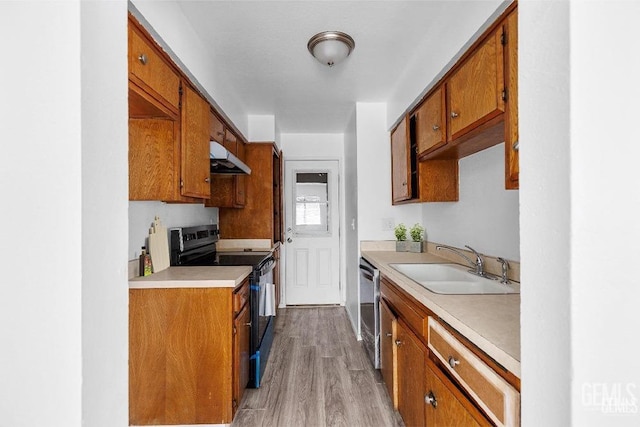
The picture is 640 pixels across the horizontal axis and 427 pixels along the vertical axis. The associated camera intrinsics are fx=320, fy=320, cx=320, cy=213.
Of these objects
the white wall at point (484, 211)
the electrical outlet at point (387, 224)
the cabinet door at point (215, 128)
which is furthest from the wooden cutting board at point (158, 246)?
the white wall at point (484, 211)

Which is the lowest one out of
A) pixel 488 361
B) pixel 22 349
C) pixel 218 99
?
pixel 488 361

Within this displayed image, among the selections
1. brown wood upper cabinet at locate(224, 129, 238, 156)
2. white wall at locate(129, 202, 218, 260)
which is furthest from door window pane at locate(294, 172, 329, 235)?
white wall at locate(129, 202, 218, 260)

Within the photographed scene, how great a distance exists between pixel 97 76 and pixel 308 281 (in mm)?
4091

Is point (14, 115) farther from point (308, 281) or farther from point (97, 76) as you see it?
point (308, 281)

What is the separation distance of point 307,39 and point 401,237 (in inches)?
74.2

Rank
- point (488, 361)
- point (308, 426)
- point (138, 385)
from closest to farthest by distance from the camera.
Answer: point (488, 361), point (138, 385), point (308, 426)

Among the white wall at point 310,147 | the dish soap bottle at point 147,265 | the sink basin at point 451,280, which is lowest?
the sink basin at point 451,280

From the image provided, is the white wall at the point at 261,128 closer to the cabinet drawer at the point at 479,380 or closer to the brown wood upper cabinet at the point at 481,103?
the brown wood upper cabinet at the point at 481,103

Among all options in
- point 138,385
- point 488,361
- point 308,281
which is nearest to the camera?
point 488,361

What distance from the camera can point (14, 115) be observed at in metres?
0.50

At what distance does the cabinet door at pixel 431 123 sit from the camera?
1.90 meters

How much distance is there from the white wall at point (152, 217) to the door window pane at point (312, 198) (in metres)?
1.64

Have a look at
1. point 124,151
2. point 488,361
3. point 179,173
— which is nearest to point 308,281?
point 179,173

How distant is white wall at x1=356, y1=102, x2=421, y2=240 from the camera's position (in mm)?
3168
